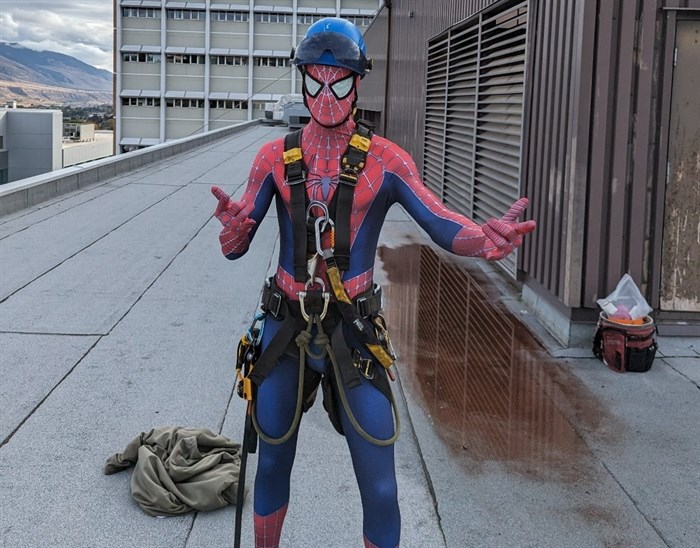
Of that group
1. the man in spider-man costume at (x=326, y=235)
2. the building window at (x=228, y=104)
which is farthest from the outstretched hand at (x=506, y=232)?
the building window at (x=228, y=104)

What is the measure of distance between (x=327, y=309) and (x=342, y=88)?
34.1 inches

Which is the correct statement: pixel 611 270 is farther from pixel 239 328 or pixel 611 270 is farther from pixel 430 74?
pixel 430 74

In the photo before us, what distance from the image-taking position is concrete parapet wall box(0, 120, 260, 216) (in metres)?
12.6

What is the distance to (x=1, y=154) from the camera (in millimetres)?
53094

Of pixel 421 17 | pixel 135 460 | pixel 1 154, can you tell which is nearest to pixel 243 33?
pixel 1 154

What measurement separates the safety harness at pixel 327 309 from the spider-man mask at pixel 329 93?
124mm

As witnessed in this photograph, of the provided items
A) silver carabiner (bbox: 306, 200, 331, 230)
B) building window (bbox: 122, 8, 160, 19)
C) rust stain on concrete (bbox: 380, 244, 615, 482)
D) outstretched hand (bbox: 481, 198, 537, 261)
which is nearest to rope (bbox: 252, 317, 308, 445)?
silver carabiner (bbox: 306, 200, 331, 230)

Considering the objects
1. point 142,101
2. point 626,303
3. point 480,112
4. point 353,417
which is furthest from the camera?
point 142,101

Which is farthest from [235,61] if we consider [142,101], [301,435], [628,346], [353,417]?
[353,417]

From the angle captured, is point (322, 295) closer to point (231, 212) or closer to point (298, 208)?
point (298, 208)

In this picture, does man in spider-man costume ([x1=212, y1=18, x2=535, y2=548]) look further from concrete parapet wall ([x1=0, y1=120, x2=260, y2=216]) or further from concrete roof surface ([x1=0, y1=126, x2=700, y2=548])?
concrete parapet wall ([x1=0, y1=120, x2=260, y2=216])

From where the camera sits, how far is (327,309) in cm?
306

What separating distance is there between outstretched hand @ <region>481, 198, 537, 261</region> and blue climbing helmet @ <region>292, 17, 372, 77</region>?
828 mm

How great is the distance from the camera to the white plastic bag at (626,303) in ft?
20.8
